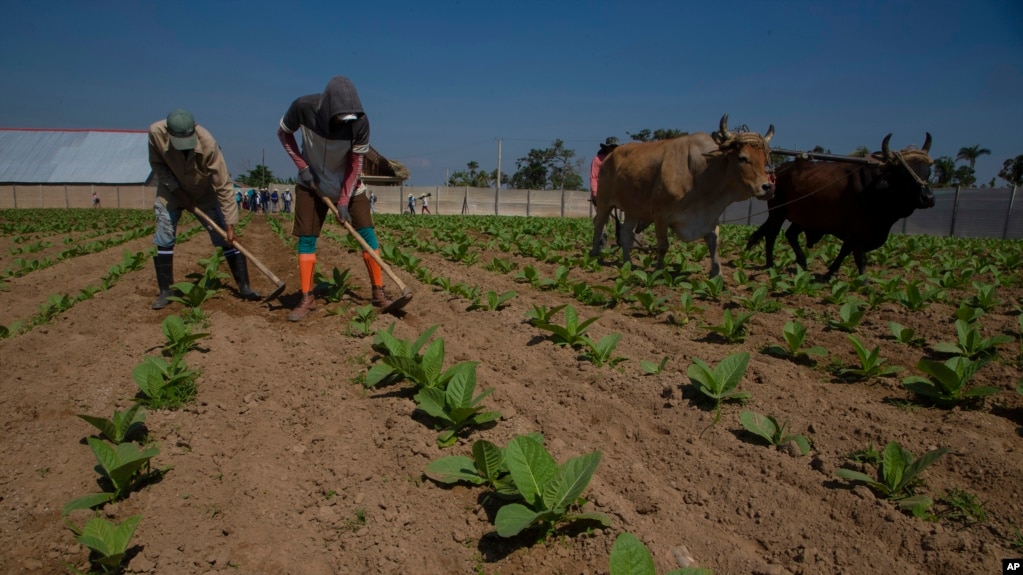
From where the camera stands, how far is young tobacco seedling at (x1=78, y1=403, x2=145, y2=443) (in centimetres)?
279

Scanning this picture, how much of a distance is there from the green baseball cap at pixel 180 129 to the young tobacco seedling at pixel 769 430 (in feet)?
16.6

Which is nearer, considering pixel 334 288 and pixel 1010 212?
A: pixel 334 288

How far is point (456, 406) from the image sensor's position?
2.98m

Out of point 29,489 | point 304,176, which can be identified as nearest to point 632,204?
point 304,176

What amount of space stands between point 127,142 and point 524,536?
214 ft

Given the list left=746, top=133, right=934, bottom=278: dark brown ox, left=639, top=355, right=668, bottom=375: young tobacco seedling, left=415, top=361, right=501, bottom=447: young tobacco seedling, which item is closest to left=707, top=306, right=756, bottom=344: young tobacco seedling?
left=639, top=355, right=668, bottom=375: young tobacco seedling

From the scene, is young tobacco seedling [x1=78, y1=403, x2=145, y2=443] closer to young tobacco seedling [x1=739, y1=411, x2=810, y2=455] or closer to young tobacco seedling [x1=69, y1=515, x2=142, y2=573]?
young tobacco seedling [x1=69, y1=515, x2=142, y2=573]

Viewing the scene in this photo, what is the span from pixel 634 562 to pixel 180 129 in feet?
17.4

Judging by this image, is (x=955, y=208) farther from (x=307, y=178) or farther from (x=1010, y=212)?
(x=307, y=178)

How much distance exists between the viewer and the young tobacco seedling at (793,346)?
12.8 ft

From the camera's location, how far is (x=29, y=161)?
51.5 m

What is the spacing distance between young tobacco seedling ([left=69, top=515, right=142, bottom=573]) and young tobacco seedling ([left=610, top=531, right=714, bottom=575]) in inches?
65.4

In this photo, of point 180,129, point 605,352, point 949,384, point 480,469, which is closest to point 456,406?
point 480,469

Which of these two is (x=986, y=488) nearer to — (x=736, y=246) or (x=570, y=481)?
(x=570, y=481)
